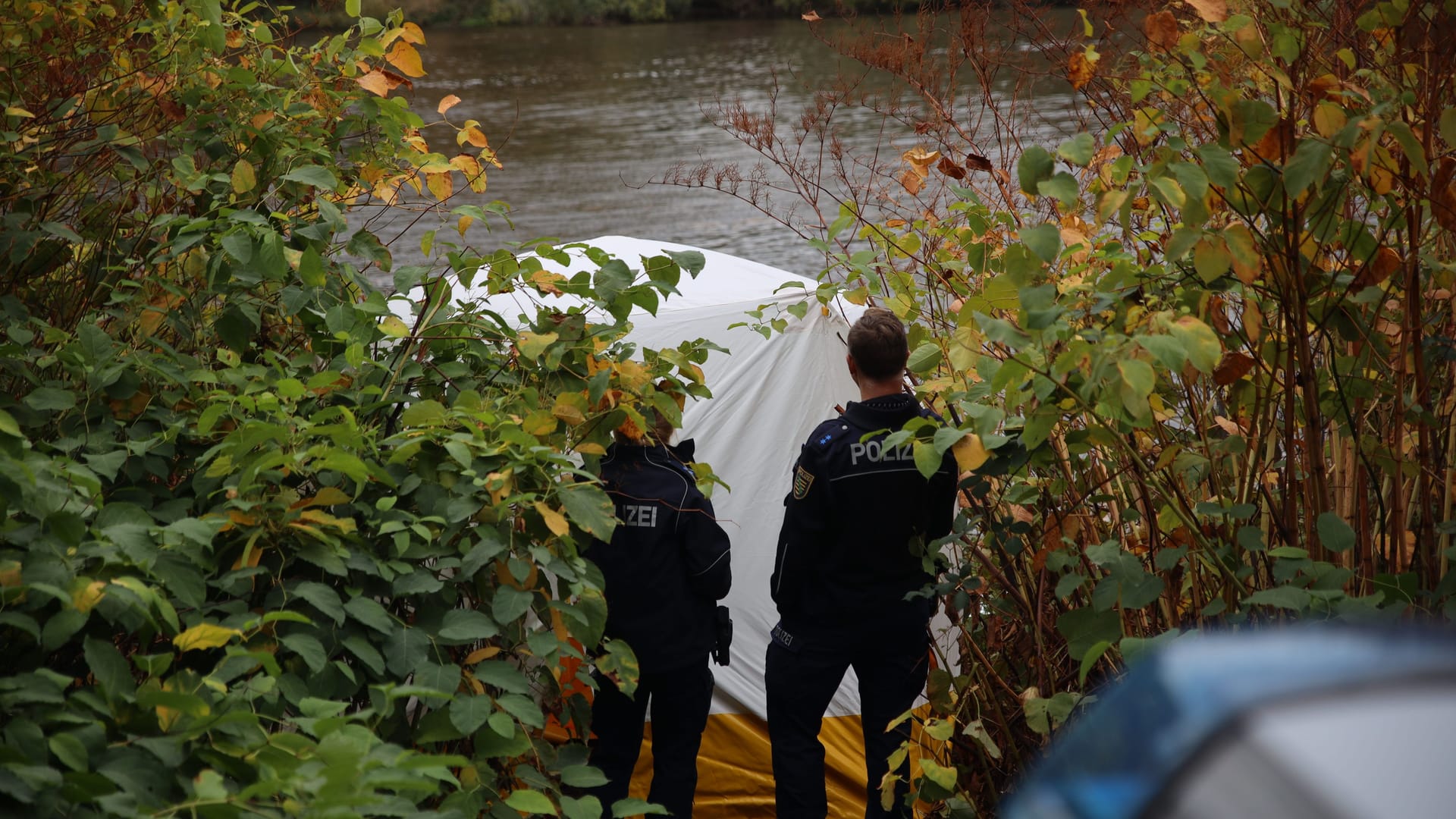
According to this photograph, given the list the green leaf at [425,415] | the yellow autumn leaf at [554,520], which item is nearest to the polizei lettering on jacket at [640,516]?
the green leaf at [425,415]

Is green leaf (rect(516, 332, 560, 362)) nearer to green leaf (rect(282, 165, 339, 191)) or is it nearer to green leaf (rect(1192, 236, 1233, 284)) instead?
green leaf (rect(282, 165, 339, 191))

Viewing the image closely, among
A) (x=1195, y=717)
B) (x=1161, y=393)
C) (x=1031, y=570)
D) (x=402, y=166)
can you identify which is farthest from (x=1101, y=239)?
(x=1195, y=717)

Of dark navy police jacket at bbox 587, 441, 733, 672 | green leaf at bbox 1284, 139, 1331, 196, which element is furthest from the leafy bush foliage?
green leaf at bbox 1284, 139, 1331, 196

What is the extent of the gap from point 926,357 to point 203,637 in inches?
53.3

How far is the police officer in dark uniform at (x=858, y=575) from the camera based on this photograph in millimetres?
2996

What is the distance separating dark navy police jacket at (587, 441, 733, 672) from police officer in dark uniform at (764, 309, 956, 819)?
217 mm

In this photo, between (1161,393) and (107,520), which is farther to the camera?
(1161,393)

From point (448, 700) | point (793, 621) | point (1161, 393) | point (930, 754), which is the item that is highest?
point (1161, 393)

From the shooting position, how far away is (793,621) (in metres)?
3.17

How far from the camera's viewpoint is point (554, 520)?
1940 millimetres

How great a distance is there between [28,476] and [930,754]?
2.29m

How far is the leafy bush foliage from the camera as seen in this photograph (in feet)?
5.10

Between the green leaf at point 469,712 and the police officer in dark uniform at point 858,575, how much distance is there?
1.36 meters

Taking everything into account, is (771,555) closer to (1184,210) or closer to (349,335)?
(349,335)
